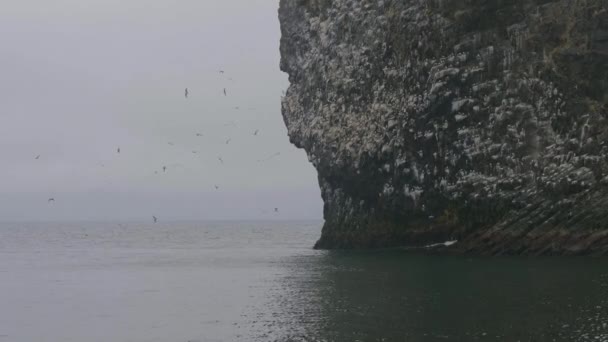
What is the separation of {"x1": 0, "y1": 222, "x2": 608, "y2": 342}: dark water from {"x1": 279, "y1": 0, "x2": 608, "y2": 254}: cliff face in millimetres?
6691

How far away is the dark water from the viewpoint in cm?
3641

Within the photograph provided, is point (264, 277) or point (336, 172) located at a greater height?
point (336, 172)

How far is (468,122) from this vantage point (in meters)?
78.6

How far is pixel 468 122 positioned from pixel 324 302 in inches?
1495

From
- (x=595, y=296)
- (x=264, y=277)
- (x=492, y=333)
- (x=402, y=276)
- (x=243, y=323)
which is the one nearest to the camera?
(x=492, y=333)

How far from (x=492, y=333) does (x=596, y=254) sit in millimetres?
38530

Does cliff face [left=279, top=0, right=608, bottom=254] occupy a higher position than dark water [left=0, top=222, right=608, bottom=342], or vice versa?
cliff face [left=279, top=0, right=608, bottom=254]

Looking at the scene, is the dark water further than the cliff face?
No

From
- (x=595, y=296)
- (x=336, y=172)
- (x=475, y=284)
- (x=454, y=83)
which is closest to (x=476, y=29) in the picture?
(x=454, y=83)

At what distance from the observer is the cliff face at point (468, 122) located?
239 ft

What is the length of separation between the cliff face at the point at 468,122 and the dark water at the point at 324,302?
6691 mm

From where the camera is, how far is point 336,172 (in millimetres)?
90812

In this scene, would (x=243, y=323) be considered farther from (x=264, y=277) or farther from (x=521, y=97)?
(x=521, y=97)

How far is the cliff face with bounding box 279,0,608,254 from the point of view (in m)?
72.9
